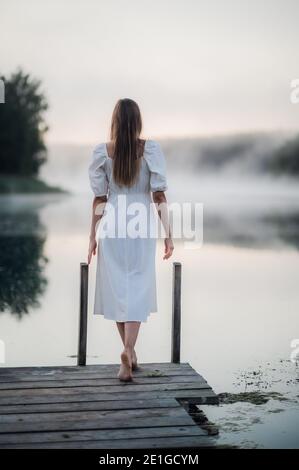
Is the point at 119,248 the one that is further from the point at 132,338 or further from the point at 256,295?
the point at 256,295

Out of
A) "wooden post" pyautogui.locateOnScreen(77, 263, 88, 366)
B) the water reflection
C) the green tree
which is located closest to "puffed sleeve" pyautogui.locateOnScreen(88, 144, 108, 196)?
"wooden post" pyautogui.locateOnScreen(77, 263, 88, 366)

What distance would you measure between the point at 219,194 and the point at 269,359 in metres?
44.0

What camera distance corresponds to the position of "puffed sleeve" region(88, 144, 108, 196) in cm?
568

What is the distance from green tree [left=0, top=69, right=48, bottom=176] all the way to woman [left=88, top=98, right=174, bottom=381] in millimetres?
40543

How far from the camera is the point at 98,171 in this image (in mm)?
5715

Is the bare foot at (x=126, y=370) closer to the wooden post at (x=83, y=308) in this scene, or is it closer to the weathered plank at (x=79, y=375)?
the weathered plank at (x=79, y=375)

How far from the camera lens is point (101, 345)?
A: 9.35 metres

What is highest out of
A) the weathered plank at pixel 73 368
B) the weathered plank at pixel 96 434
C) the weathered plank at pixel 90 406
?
the weathered plank at pixel 73 368

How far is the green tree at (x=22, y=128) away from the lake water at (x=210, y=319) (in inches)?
865

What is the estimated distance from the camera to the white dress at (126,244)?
5.69 metres

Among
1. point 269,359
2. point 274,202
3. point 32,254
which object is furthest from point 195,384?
point 274,202

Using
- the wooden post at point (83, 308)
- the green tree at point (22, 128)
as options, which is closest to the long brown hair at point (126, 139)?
the wooden post at point (83, 308)

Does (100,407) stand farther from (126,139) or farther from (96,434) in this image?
(126,139)

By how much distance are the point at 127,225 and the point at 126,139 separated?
1.85 ft
